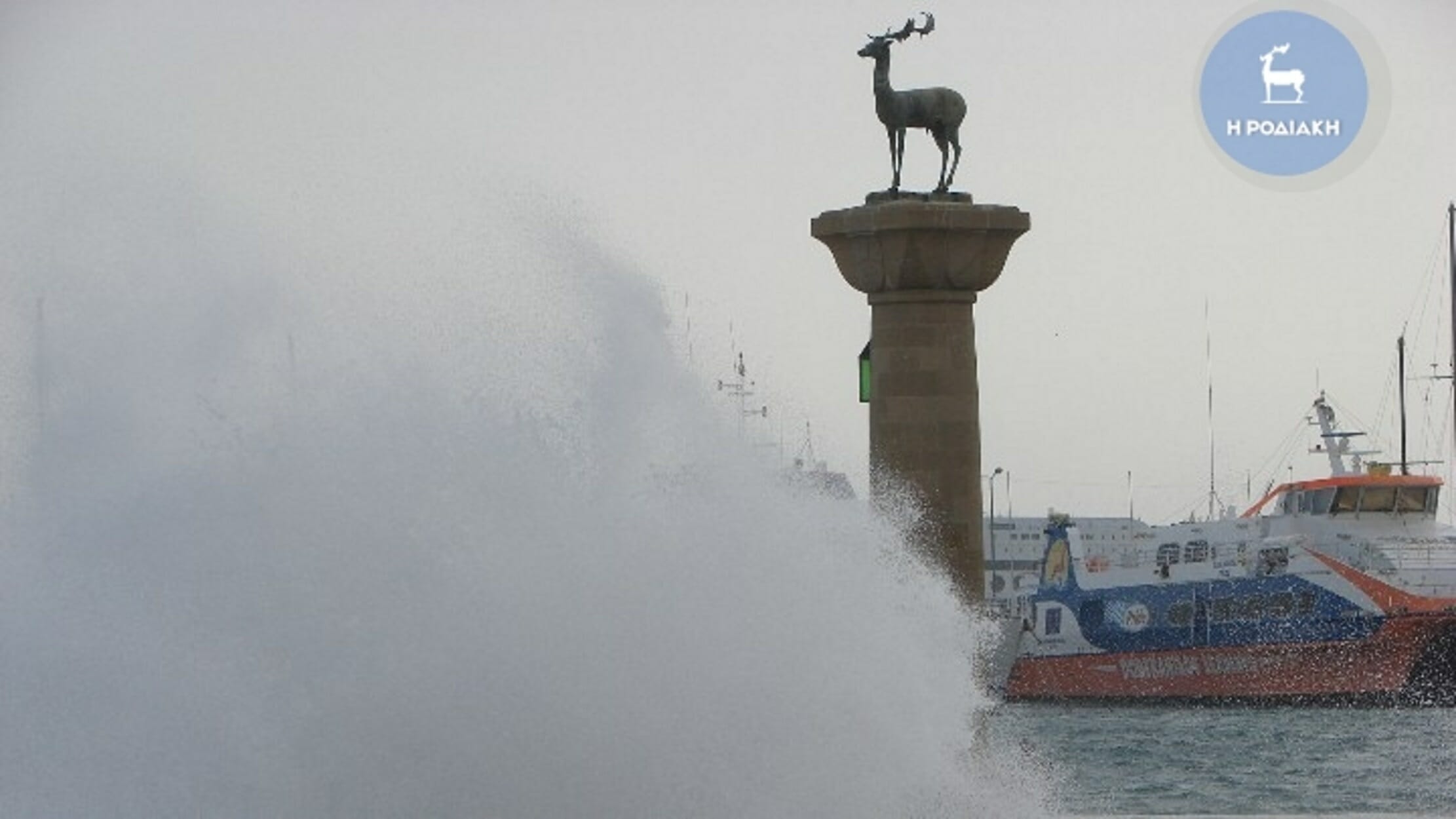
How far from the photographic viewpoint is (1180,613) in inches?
2163

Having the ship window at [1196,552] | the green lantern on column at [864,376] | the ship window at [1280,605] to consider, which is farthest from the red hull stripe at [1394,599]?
the green lantern on column at [864,376]

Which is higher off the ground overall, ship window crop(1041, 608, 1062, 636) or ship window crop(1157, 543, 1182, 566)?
ship window crop(1157, 543, 1182, 566)

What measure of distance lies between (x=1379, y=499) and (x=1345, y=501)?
61 cm

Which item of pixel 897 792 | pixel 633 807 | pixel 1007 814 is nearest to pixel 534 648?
pixel 633 807

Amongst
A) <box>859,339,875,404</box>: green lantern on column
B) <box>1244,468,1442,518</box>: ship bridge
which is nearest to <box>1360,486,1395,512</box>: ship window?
<box>1244,468,1442,518</box>: ship bridge

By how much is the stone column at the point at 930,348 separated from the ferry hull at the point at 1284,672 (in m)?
31.4

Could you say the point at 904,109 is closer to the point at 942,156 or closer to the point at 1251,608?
the point at 942,156

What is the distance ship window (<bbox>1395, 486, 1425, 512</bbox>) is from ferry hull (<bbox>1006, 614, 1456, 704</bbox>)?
2164mm

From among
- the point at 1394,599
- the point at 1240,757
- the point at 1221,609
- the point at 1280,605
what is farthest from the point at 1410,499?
the point at 1240,757

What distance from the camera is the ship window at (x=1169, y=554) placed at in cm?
5541

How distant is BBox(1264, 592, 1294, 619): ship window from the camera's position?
5297cm

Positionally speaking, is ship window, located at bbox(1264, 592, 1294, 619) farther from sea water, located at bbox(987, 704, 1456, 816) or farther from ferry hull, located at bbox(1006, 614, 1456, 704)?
sea water, located at bbox(987, 704, 1456, 816)

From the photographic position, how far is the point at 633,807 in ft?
45.9

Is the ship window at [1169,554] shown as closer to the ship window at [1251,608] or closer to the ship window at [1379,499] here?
the ship window at [1251,608]
